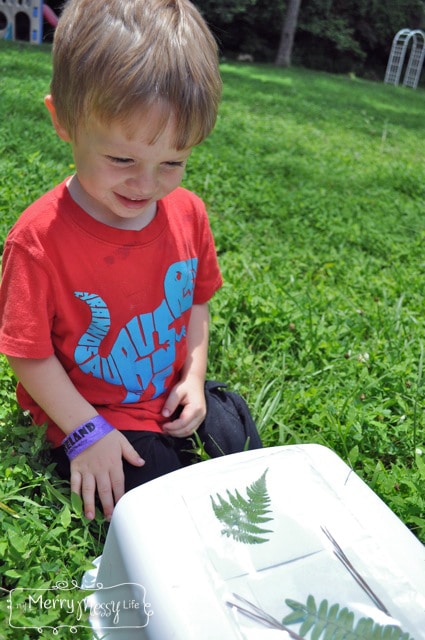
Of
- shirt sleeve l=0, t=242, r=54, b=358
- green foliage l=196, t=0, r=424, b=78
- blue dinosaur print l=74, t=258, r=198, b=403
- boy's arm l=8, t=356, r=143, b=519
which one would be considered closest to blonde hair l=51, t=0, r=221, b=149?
shirt sleeve l=0, t=242, r=54, b=358

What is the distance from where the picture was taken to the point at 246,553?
3.30ft

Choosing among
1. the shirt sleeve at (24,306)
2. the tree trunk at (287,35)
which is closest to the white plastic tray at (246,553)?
the shirt sleeve at (24,306)

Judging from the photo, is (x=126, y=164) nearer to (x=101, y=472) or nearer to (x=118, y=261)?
(x=118, y=261)

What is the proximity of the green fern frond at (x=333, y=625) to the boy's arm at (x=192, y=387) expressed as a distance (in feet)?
2.54

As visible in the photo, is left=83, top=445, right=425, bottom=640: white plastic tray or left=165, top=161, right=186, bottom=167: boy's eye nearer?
left=83, top=445, right=425, bottom=640: white plastic tray

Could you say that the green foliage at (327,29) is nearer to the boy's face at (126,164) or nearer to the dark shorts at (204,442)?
the dark shorts at (204,442)

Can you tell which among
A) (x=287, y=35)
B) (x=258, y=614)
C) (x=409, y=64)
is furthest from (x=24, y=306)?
(x=409, y=64)

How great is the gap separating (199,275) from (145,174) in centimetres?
55

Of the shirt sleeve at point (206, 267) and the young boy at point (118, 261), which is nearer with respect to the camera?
the young boy at point (118, 261)

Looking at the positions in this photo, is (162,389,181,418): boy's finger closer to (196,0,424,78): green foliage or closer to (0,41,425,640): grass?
(0,41,425,640): grass

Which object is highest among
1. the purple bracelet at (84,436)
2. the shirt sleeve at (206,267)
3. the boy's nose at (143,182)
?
the boy's nose at (143,182)

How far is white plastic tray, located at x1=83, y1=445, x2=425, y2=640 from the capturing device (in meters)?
0.94

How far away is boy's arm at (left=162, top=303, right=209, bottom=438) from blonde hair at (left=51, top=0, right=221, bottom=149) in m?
0.69

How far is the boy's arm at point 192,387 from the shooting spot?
168 cm
